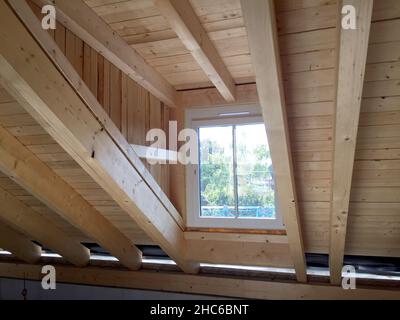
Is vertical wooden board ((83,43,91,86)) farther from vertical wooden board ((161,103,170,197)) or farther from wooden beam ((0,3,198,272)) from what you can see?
vertical wooden board ((161,103,170,197))

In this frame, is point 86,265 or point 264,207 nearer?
point 264,207

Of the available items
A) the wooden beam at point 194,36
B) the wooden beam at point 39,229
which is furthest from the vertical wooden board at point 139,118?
the wooden beam at point 39,229

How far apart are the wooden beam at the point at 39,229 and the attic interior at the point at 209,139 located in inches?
0.5

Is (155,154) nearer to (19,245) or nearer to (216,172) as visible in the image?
(216,172)

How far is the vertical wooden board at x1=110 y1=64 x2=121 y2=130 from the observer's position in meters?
1.89

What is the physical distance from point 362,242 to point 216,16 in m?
1.72

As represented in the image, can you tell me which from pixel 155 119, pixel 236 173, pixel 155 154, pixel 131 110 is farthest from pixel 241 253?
pixel 131 110

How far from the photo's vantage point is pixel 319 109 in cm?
155

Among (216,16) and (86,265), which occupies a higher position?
(216,16)

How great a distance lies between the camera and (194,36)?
1.51m

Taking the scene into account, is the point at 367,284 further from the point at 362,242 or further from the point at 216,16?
the point at 216,16

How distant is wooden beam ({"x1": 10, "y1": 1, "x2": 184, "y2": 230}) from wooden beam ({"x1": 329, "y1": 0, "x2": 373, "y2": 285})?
3.37ft

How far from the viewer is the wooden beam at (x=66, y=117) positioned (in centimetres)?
126

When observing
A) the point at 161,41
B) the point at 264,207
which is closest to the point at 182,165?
the point at 264,207
